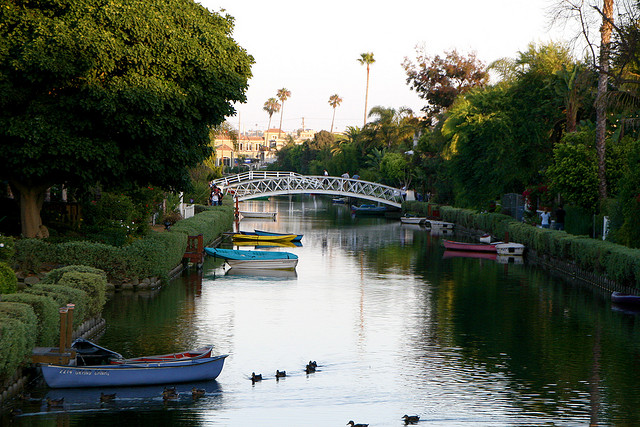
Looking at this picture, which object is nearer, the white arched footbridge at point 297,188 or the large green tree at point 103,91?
the large green tree at point 103,91

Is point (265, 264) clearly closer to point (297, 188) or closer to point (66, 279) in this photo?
point (66, 279)

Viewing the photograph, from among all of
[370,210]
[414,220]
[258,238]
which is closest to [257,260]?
[258,238]

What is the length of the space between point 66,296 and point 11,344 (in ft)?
15.0

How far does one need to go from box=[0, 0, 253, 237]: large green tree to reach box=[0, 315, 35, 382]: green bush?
495 inches

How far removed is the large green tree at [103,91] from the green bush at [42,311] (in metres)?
10.4

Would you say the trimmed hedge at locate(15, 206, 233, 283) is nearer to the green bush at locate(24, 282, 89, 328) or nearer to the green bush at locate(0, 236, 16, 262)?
the green bush at locate(0, 236, 16, 262)

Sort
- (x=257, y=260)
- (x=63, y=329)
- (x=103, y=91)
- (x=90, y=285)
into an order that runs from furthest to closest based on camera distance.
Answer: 1. (x=257, y=260)
2. (x=103, y=91)
3. (x=90, y=285)
4. (x=63, y=329)

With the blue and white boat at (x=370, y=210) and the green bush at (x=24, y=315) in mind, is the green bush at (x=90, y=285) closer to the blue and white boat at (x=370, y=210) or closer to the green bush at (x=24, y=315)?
the green bush at (x=24, y=315)

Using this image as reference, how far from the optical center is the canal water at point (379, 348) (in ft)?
48.9

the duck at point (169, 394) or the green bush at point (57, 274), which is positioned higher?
the green bush at point (57, 274)

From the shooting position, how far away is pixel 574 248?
35156mm

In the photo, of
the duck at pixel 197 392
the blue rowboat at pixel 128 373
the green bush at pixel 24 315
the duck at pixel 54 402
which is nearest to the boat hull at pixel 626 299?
the blue rowboat at pixel 128 373

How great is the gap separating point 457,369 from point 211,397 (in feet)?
19.3

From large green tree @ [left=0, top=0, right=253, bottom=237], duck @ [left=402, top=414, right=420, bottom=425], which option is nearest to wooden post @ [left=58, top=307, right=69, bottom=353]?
duck @ [left=402, top=414, right=420, bottom=425]
